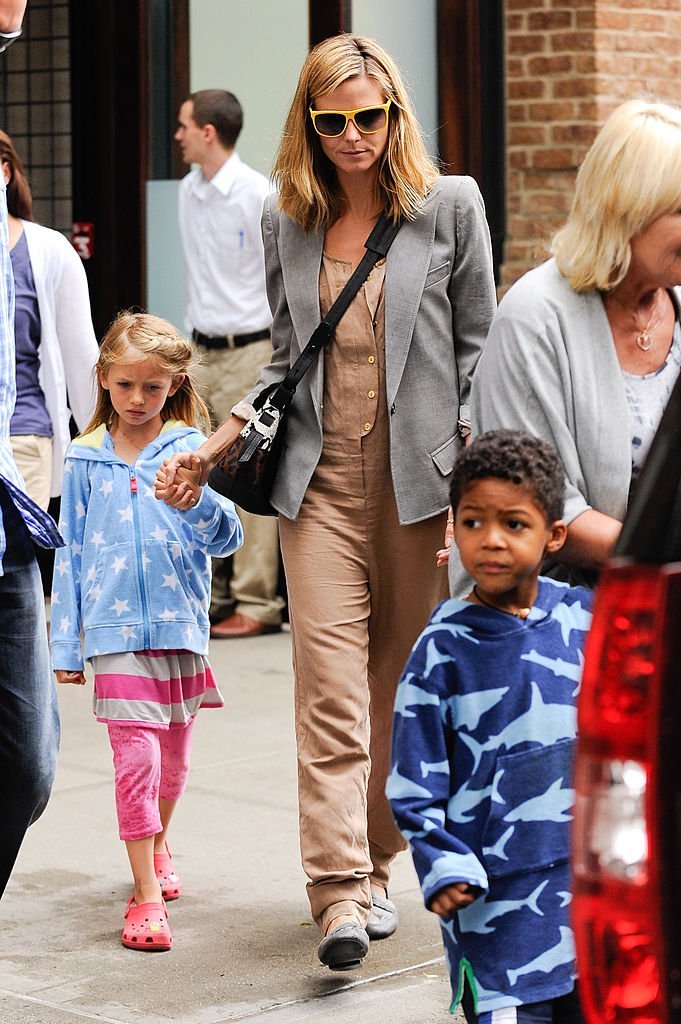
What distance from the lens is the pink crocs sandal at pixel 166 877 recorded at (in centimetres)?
497

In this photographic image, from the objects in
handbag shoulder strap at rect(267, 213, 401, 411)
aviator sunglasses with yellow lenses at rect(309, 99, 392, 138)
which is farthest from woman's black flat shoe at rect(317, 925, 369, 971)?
aviator sunglasses with yellow lenses at rect(309, 99, 392, 138)

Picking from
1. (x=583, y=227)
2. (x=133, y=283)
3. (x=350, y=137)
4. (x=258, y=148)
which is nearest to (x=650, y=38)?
(x=258, y=148)

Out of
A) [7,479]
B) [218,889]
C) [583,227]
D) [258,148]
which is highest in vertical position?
[258,148]

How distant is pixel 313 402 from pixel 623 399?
116 cm

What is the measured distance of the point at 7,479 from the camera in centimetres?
370

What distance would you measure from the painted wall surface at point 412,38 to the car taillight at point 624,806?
6.63m

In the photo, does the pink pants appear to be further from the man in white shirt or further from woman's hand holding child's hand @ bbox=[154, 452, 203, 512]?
the man in white shirt

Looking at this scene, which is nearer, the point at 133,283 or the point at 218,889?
the point at 218,889

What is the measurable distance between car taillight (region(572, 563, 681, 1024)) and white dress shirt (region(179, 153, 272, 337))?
21.4ft

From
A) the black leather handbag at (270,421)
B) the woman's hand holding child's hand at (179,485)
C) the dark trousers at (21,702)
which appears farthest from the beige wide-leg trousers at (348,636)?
the dark trousers at (21,702)

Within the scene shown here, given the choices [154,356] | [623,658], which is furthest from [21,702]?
[623,658]

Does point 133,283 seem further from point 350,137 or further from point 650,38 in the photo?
point 350,137

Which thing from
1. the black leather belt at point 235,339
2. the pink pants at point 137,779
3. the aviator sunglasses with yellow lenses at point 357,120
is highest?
→ the aviator sunglasses with yellow lenses at point 357,120

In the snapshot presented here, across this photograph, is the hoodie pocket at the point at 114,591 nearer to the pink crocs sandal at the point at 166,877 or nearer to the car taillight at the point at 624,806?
the pink crocs sandal at the point at 166,877
